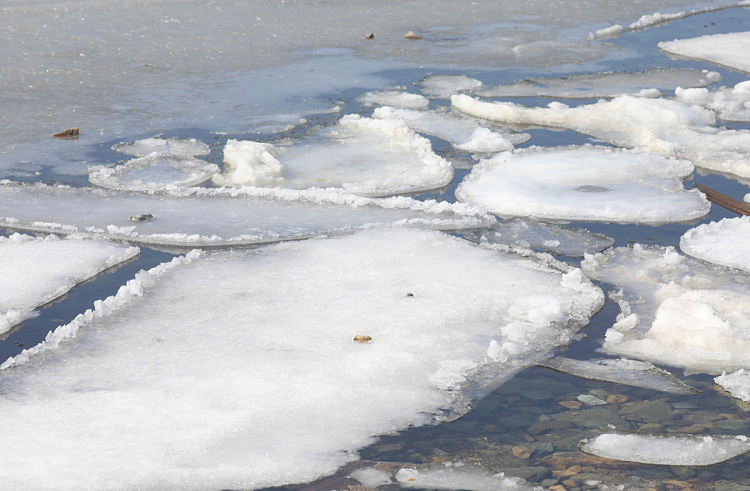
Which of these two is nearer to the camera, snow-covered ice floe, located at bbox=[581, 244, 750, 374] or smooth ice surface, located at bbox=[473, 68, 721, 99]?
snow-covered ice floe, located at bbox=[581, 244, 750, 374]

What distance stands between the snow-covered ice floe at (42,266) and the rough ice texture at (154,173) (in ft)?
2.86

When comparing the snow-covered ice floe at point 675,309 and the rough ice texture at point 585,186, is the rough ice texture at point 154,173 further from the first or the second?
the snow-covered ice floe at point 675,309

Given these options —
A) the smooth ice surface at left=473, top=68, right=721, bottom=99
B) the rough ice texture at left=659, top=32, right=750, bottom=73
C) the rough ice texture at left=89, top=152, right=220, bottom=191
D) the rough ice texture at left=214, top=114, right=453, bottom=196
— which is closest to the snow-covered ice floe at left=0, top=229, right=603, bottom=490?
the rough ice texture at left=214, top=114, right=453, bottom=196

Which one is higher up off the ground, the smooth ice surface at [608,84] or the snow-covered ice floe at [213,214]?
the smooth ice surface at [608,84]

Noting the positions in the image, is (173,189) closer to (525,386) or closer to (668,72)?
(525,386)

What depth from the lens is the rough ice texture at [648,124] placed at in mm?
5133

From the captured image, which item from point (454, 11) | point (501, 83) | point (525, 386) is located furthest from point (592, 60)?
point (525, 386)

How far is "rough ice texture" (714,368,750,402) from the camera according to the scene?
2559 mm

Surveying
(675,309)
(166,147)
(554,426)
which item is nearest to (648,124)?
(675,309)

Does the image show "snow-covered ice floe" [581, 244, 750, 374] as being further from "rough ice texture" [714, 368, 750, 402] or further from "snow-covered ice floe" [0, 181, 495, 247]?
"snow-covered ice floe" [0, 181, 495, 247]

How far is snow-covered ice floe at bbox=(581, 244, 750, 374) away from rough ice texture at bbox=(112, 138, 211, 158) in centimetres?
297

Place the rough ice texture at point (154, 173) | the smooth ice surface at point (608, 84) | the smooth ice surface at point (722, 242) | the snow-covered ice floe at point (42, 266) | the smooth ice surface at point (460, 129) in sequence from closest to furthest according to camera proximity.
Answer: the snow-covered ice floe at point (42, 266), the smooth ice surface at point (722, 242), the rough ice texture at point (154, 173), the smooth ice surface at point (460, 129), the smooth ice surface at point (608, 84)

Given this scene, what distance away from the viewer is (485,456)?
2307 mm

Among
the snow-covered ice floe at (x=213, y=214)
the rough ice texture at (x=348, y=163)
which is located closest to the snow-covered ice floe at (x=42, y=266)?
the snow-covered ice floe at (x=213, y=214)
